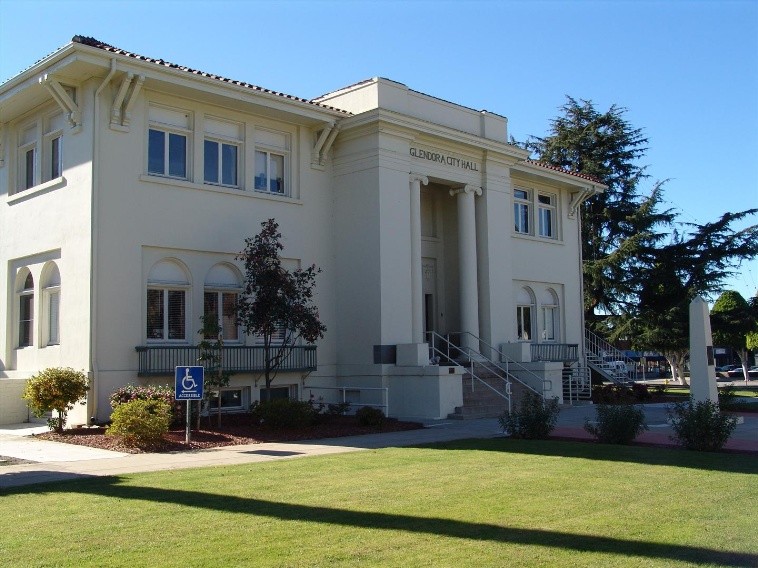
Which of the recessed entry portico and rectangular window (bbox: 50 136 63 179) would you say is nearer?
rectangular window (bbox: 50 136 63 179)

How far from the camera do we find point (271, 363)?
2169cm

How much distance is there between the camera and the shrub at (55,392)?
17.7 meters

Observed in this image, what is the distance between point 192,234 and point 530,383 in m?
11.0

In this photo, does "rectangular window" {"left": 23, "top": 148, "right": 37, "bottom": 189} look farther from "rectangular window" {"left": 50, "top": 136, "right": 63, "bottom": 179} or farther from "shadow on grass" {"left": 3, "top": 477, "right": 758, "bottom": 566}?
"shadow on grass" {"left": 3, "top": 477, "right": 758, "bottom": 566}

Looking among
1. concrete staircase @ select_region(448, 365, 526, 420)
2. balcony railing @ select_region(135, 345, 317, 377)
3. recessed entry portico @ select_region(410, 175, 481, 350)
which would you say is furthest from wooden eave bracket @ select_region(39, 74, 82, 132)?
concrete staircase @ select_region(448, 365, 526, 420)

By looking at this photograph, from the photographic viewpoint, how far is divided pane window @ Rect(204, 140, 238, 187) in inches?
851

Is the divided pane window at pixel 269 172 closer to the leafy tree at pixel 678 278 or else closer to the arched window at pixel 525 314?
the arched window at pixel 525 314

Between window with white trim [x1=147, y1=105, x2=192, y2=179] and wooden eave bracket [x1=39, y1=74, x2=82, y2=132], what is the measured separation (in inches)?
65.9

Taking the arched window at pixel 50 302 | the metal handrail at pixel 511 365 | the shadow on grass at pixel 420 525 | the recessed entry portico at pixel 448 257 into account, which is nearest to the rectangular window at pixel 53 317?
the arched window at pixel 50 302

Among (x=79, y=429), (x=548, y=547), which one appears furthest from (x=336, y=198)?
(x=548, y=547)

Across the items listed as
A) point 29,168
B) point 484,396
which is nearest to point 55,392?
point 29,168

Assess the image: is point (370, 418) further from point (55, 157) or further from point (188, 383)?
point (55, 157)

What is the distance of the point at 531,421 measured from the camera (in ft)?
52.5

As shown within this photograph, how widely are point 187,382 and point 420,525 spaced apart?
8.68 meters
